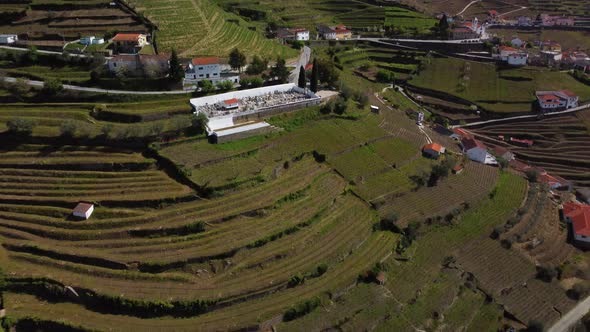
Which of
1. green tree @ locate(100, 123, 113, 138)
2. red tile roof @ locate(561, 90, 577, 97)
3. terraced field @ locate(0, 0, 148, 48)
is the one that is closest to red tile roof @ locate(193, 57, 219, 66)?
terraced field @ locate(0, 0, 148, 48)


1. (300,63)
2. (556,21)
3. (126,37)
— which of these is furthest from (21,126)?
(556,21)

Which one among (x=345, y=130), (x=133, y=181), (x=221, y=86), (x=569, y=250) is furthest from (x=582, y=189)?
(x=133, y=181)

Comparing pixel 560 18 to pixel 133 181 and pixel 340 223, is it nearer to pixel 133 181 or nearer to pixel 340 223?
pixel 340 223

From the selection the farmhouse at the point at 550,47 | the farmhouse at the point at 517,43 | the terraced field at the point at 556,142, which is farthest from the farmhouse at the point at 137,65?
the farmhouse at the point at 550,47

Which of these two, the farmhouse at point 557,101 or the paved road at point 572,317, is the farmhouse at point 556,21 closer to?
the farmhouse at point 557,101

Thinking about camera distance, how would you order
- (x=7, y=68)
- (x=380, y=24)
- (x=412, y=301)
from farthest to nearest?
(x=380, y=24), (x=7, y=68), (x=412, y=301)

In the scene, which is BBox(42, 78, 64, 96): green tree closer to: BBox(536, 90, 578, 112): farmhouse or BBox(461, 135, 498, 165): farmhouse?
BBox(461, 135, 498, 165): farmhouse
